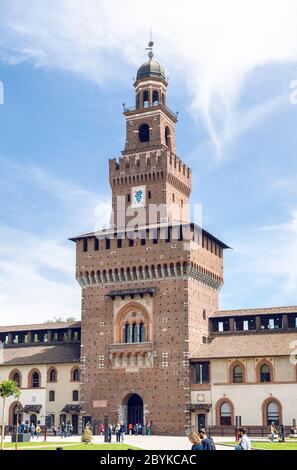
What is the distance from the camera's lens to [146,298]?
6228 cm

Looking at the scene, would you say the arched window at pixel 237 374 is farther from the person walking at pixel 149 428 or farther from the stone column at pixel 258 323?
the person walking at pixel 149 428

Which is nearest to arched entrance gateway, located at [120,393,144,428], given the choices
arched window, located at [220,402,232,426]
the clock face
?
arched window, located at [220,402,232,426]

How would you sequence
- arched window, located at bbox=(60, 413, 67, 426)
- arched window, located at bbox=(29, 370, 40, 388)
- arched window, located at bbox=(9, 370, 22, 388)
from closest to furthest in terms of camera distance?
arched window, located at bbox=(60, 413, 67, 426) → arched window, located at bbox=(29, 370, 40, 388) → arched window, located at bbox=(9, 370, 22, 388)

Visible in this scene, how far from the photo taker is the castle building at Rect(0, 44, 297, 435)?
5800cm

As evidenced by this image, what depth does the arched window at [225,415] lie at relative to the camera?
57.6 m

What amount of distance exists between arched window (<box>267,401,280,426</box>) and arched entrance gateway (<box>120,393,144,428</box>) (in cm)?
1098

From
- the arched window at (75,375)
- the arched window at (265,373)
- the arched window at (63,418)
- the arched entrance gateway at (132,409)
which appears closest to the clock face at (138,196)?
the arched window at (75,375)

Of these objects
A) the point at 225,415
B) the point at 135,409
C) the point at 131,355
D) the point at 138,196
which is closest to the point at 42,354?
the point at 131,355

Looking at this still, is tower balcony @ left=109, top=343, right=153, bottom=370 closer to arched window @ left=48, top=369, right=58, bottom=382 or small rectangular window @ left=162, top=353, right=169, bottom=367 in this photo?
small rectangular window @ left=162, top=353, right=169, bottom=367

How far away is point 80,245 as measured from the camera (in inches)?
2630

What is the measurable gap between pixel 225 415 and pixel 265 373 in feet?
15.6

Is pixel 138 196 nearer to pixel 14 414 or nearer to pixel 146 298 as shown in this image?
pixel 146 298

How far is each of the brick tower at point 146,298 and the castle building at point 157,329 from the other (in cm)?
9
